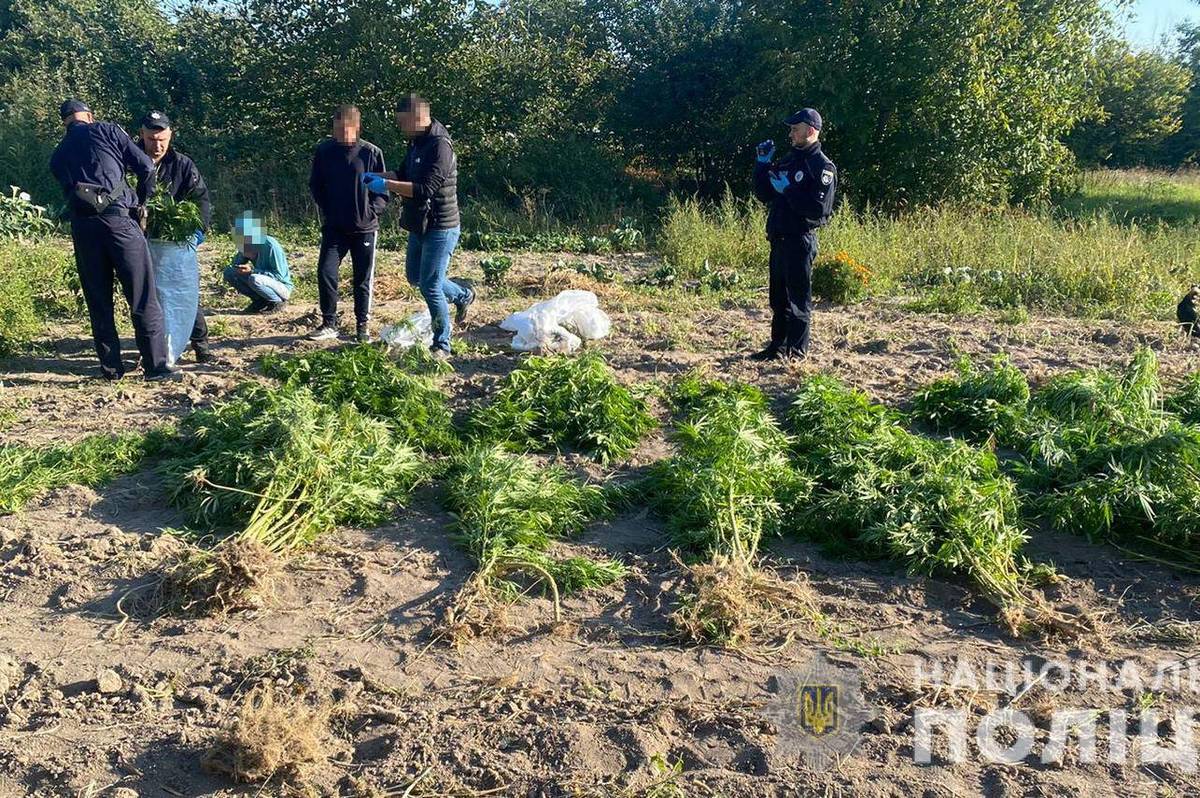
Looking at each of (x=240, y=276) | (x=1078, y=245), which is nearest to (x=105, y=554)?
(x=240, y=276)

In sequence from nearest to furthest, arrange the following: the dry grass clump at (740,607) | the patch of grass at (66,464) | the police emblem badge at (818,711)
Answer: the police emblem badge at (818,711), the dry grass clump at (740,607), the patch of grass at (66,464)

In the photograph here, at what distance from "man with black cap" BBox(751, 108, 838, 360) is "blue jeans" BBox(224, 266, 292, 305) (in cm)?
436

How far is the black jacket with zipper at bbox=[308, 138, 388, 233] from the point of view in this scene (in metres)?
7.47

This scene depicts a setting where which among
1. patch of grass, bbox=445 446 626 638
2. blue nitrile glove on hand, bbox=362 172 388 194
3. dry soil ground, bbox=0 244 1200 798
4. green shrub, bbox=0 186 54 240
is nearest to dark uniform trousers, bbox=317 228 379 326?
blue nitrile glove on hand, bbox=362 172 388 194

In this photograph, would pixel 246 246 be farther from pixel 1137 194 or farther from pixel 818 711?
pixel 1137 194

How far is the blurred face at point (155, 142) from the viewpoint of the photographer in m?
6.77

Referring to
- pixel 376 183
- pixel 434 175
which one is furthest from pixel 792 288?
pixel 376 183

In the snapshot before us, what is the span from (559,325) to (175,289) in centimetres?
283

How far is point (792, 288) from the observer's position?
7.27m

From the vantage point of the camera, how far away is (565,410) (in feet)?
19.0

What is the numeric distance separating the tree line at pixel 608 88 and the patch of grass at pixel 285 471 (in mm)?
11461

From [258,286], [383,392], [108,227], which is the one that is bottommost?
[383,392]

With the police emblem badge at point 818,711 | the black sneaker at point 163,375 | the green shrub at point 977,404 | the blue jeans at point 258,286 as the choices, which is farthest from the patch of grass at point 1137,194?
the police emblem badge at point 818,711

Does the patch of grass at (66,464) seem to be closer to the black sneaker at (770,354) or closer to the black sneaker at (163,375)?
the black sneaker at (163,375)
